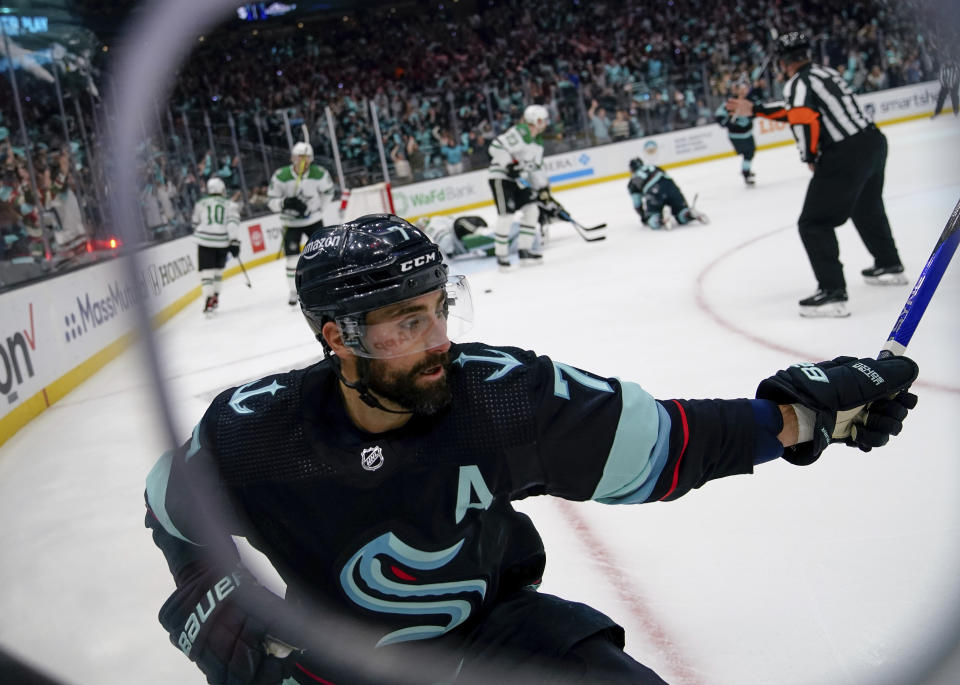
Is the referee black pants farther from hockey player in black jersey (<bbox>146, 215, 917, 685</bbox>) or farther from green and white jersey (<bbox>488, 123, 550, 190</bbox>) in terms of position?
green and white jersey (<bbox>488, 123, 550, 190</bbox>)

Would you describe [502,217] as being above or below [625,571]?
above

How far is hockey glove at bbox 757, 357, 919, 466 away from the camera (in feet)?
4.49

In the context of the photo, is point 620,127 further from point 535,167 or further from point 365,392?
point 365,392

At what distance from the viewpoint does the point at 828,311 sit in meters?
4.46

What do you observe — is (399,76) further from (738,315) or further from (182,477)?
(182,477)

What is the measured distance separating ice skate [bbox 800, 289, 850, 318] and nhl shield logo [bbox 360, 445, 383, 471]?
3.71m

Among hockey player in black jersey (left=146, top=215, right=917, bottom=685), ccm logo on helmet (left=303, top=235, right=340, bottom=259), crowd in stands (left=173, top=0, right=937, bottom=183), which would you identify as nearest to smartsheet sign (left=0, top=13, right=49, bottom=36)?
ccm logo on helmet (left=303, top=235, right=340, bottom=259)

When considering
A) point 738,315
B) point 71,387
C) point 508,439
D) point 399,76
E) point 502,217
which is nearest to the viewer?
point 508,439

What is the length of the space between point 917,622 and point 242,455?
146 cm

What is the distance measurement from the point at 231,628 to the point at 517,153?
6.73 metres

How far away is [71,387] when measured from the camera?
5680mm

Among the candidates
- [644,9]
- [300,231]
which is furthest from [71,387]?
[644,9]

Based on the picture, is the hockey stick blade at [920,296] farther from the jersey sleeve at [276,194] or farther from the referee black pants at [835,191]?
the jersey sleeve at [276,194]

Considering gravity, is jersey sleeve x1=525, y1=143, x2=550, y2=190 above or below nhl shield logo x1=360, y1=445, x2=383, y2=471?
above
